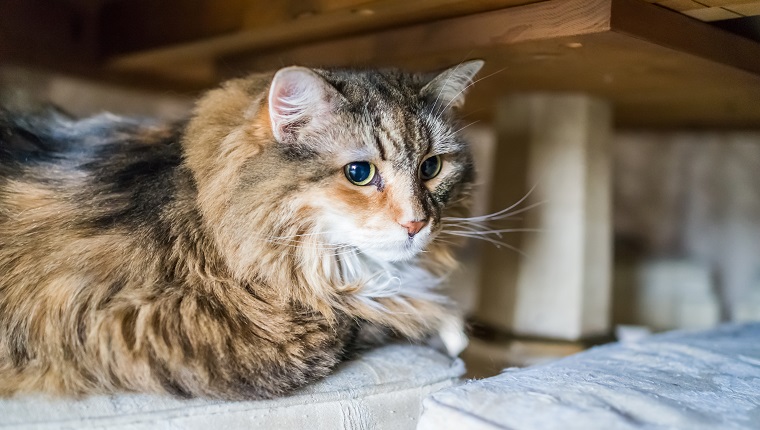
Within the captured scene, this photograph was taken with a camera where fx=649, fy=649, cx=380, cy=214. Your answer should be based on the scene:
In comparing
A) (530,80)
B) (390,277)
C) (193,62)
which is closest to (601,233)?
(530,80)

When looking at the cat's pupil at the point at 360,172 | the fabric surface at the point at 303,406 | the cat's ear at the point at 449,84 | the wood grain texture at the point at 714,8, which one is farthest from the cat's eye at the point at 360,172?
the wood grain texture at the point at 714,8

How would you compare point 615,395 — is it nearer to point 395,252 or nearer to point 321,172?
point 395,252

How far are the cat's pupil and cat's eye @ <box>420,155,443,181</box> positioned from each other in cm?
13

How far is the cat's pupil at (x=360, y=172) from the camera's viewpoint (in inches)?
45.2

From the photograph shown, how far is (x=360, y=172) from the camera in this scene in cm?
115

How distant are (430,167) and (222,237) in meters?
Answer: 0.42

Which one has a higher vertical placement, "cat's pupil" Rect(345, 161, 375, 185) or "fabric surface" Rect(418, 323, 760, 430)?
"cat's pupil" Rect(345, 161, 375, 185)

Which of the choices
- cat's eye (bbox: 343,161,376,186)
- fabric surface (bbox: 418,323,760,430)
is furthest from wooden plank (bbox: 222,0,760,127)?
fabric surface (bbox: 418,323,760,430)

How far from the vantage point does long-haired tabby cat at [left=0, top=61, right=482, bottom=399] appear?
3.40 feet

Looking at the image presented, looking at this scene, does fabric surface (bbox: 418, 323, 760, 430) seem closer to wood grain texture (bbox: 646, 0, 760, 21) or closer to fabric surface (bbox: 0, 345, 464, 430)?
fabric surface (bbox: 0, 345, 464, 430)

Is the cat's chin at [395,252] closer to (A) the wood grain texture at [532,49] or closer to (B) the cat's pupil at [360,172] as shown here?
(B) the cat's pupil at [360,172]

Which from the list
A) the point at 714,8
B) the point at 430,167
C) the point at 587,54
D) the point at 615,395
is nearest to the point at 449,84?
the point at 430,167

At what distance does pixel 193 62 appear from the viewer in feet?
6.82

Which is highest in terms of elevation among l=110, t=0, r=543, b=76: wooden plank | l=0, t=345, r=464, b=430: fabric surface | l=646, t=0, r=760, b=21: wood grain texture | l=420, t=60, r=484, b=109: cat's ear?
l=110, t=0, r=543, b=76: wooden plank
